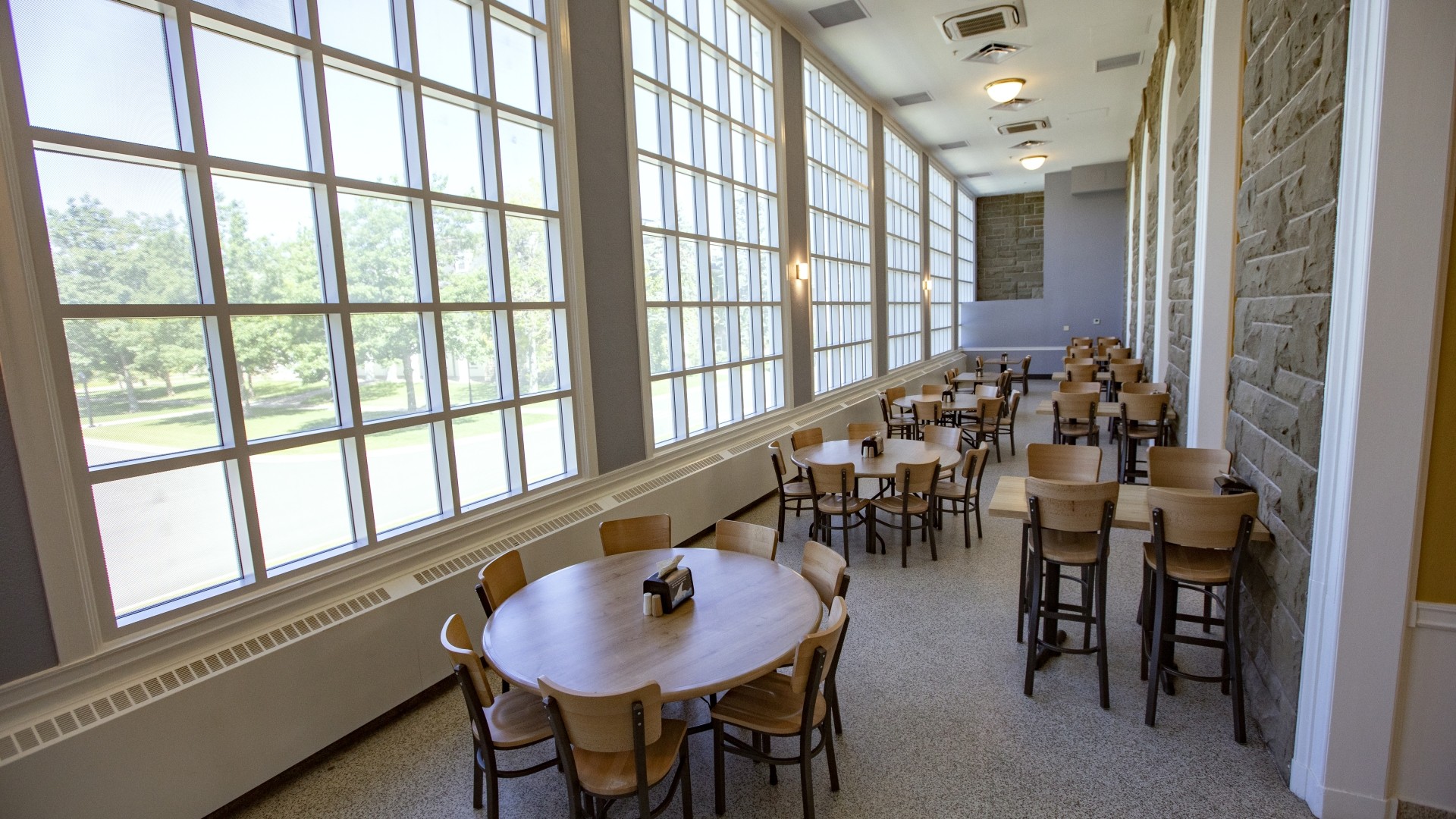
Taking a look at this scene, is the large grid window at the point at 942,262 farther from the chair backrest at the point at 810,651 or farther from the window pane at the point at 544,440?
the chair backrest at the point at 810,651

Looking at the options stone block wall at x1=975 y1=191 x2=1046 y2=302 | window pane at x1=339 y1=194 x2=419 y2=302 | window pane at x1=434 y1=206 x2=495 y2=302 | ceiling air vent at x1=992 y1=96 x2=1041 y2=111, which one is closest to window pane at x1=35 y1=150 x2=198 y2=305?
window pane at x1=339 y1=194 x2=419 y2=302

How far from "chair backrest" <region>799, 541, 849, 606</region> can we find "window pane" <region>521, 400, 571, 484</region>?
1.77 meters

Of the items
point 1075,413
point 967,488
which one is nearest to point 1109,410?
point 1075,413

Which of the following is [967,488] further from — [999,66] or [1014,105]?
[1014,105]

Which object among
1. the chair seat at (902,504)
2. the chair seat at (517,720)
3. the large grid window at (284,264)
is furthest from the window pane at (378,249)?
the chair seat at (902,504)

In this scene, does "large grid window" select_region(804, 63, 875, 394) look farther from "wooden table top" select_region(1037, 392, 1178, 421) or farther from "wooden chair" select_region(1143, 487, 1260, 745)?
"wooden chair" select_region(1143, 487, 1260, 745)

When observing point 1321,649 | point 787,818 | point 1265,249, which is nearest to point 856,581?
point 787,818

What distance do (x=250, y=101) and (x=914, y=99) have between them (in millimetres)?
7743

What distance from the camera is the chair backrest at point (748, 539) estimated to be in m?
2.97

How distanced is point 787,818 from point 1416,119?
8.93 ft

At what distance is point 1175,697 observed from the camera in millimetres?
2844

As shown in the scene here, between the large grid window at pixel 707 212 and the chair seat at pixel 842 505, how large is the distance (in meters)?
1.18

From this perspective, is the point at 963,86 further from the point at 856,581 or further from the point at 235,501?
the point at 235,501

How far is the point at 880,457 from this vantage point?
4.73 m
